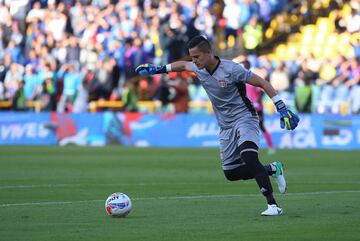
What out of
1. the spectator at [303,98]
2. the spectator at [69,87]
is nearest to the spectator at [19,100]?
the spectator at [69,87]

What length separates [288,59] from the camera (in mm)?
35750

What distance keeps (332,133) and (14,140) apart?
10.5 metres

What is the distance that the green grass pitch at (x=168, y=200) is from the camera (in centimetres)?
1024

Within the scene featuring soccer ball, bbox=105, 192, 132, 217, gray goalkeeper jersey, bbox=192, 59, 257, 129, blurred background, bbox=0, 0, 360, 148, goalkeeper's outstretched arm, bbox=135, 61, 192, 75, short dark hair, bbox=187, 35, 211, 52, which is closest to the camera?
soccer ball, bbox=105, 192, 132, 217

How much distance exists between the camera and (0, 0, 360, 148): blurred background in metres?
33.3

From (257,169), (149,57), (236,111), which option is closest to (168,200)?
(236,111)

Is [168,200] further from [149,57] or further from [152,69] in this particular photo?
[149,57]

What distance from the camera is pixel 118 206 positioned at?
11.7 metres

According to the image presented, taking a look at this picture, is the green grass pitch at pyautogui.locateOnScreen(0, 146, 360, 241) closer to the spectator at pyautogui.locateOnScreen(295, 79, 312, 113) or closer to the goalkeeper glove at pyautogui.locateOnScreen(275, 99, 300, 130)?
the goalkeeper glove at pyautogui.locateOnScreen(275, 99, 300, 130)

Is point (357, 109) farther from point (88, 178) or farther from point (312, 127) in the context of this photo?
point (88, 178)

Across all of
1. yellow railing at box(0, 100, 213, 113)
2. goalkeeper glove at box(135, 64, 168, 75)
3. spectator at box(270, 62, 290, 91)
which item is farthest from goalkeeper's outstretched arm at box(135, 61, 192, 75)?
yellow railing at box(0, 100, 213, 113)

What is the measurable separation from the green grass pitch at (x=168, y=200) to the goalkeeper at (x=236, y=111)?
51 cm

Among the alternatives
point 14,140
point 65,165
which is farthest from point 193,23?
point 65,165

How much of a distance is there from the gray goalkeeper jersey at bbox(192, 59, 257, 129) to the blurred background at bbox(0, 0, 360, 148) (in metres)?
20.2
